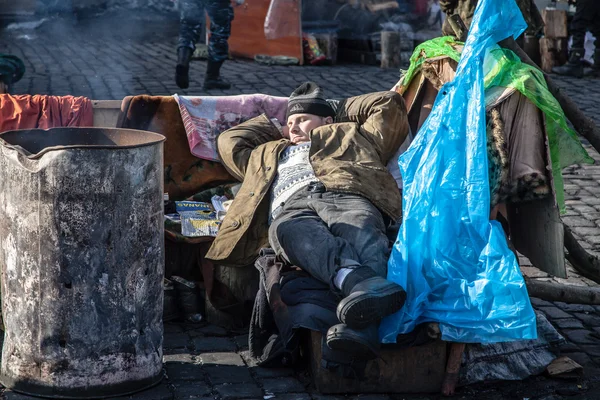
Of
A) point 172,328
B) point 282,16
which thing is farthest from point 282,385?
point 282,16

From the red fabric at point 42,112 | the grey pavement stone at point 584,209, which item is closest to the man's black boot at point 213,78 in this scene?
the grey pavement stone at point 584,209

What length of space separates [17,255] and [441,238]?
6.11ft

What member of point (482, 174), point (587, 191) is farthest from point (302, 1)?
point (482, 174)

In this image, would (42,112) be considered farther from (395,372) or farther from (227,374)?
(395,372)

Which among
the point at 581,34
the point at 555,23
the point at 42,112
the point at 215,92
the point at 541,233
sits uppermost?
the point at 555,23

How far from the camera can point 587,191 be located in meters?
7.58

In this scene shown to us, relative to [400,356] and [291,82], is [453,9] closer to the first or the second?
[400,356]

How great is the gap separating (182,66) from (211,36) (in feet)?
1.83

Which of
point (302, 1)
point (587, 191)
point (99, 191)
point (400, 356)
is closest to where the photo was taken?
point (99, 191)

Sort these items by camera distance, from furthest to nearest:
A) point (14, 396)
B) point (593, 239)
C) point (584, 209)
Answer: point (584, 209)
point (593, 239)
point (14, 396)

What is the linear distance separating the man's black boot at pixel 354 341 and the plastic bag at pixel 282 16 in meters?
8.99

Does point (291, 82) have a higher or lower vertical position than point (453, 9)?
lower

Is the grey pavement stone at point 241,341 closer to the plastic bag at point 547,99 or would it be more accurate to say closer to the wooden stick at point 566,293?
the wooden stick at point 566,293

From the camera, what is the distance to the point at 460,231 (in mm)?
4223
